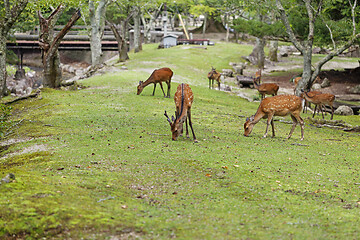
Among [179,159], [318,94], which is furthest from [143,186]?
[318,94]

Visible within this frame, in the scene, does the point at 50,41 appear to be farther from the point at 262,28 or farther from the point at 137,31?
the point at 137,31

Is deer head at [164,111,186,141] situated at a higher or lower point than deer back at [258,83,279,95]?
higher

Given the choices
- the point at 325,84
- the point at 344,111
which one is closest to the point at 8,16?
the point at 344,111

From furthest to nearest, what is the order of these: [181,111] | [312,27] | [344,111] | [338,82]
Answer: [338,82] < [344,111] < [312,27] < [181,111]

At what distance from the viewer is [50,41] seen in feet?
57.9

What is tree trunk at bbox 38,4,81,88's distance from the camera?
56.6ft

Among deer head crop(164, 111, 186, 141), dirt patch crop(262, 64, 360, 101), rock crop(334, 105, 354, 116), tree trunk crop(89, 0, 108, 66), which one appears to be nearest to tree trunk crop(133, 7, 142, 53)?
tree trunk crop(89, 0, 108, 66)

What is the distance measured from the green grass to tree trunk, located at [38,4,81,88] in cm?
435

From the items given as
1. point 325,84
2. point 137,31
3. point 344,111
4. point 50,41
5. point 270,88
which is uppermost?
point 137,31

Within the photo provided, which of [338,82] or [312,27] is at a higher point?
[312,27]

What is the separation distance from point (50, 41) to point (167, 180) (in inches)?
507

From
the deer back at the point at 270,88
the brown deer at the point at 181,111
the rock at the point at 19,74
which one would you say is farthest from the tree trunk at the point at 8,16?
the rock at the point at 19,74

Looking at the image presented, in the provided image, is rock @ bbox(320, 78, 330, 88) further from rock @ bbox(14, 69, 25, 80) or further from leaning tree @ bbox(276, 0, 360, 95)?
rock @ bbox(14, 69, 25, 80)

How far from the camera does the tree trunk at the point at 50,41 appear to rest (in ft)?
56.6
